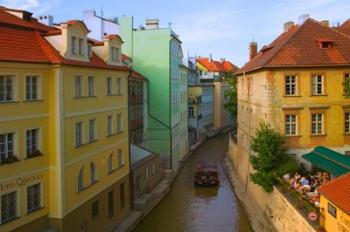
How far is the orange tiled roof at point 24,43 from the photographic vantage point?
60.5 ft

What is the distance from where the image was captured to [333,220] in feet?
58.9

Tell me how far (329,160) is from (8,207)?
1723 centimetres

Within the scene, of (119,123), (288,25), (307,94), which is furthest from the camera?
(288,25)

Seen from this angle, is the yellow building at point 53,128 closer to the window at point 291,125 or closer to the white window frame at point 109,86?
the white window frame at point 109,86

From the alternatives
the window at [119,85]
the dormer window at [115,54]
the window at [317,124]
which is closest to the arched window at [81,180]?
the window at [119,85]

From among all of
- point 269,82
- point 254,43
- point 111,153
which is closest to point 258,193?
point 269,82

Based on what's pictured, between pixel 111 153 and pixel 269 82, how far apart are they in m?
11.1

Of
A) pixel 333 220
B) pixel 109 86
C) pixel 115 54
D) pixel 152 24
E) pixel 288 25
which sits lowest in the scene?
pixel 333 220

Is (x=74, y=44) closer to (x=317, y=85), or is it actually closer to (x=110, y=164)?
(x=110, y=164)

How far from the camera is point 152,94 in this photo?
46719 mm

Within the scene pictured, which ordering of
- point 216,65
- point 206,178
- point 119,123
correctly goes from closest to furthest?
point 119,123, point 206,178, point 216,65

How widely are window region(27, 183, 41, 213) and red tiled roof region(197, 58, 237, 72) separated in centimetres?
8440

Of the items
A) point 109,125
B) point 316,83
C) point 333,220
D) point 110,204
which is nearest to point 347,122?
point 316,83

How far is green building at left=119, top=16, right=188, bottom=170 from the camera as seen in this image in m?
46.2
